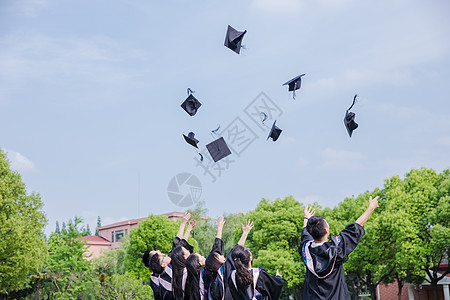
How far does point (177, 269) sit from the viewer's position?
5324 millimetres

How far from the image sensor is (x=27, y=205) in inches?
822

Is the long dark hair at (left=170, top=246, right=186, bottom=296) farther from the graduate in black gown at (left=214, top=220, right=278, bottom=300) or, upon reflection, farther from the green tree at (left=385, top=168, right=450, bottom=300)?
the green tree at (left=385, top=168, right=450, bottom=300)

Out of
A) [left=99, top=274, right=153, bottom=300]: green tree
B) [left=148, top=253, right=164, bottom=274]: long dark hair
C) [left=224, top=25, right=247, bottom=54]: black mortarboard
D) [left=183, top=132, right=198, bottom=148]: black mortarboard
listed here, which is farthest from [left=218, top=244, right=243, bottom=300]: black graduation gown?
[left=99, top=274, right=153, bottom=300]: green tree

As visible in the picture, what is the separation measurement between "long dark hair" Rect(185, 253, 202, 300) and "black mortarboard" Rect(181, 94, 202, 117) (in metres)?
4.57

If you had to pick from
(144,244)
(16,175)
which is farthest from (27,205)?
(144,244)

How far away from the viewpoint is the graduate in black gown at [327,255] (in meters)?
3.93

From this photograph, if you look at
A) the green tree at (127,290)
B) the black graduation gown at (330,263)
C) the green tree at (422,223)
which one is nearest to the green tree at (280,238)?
the green tree at (422,223)

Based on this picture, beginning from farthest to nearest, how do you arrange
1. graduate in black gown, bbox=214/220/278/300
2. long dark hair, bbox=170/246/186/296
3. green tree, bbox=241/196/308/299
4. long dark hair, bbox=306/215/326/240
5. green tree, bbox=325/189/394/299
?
green tree, bbox=241/196/308/299 < green tree, bbox=325/189/394/299 < long dark hair, bbox=170/246/186/296 < graduate in black gown, bbox=214/220/278/300 < long dark hair, bbox=306/215/326/240

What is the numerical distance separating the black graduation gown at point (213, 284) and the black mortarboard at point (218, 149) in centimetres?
371

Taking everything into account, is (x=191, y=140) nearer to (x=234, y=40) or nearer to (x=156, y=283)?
(x=234, y=40)

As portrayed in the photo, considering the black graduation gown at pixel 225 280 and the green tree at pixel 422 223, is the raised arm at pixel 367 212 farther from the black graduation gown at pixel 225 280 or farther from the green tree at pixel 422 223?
the green tree at pixel 422 223

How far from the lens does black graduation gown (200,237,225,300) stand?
475 cm

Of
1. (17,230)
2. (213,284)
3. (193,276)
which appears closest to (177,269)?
(193,276)

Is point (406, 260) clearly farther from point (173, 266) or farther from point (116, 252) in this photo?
point (116, 252)
